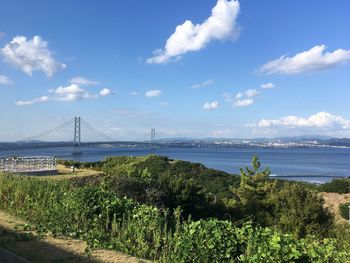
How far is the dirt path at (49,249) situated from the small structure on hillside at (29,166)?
57.3 ft

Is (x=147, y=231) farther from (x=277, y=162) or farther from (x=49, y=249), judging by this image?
(x=277, y=162)

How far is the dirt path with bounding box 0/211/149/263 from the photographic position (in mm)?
5441

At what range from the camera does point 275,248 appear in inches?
178

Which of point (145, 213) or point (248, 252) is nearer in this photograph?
point (248, 252)

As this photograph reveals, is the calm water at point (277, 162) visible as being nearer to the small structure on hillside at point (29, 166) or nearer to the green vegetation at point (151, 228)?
the small structure on hillside at point (29, 166)

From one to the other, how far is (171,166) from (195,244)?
3142cm

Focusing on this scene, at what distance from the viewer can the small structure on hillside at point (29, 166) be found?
78.3ft

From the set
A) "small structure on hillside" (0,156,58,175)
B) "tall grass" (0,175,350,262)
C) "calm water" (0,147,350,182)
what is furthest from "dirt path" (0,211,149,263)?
"calm water" (0,147,350,182)

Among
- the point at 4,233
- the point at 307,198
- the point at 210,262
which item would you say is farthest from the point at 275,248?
the point at 307,198

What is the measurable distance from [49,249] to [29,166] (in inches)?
824

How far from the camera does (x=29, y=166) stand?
2559 cm

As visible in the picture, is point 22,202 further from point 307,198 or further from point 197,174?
point 197,174

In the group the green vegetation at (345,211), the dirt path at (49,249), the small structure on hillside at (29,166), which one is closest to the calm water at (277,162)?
the green vegetation at (345,211)

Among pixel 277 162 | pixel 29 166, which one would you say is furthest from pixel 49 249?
pixel 277 162
